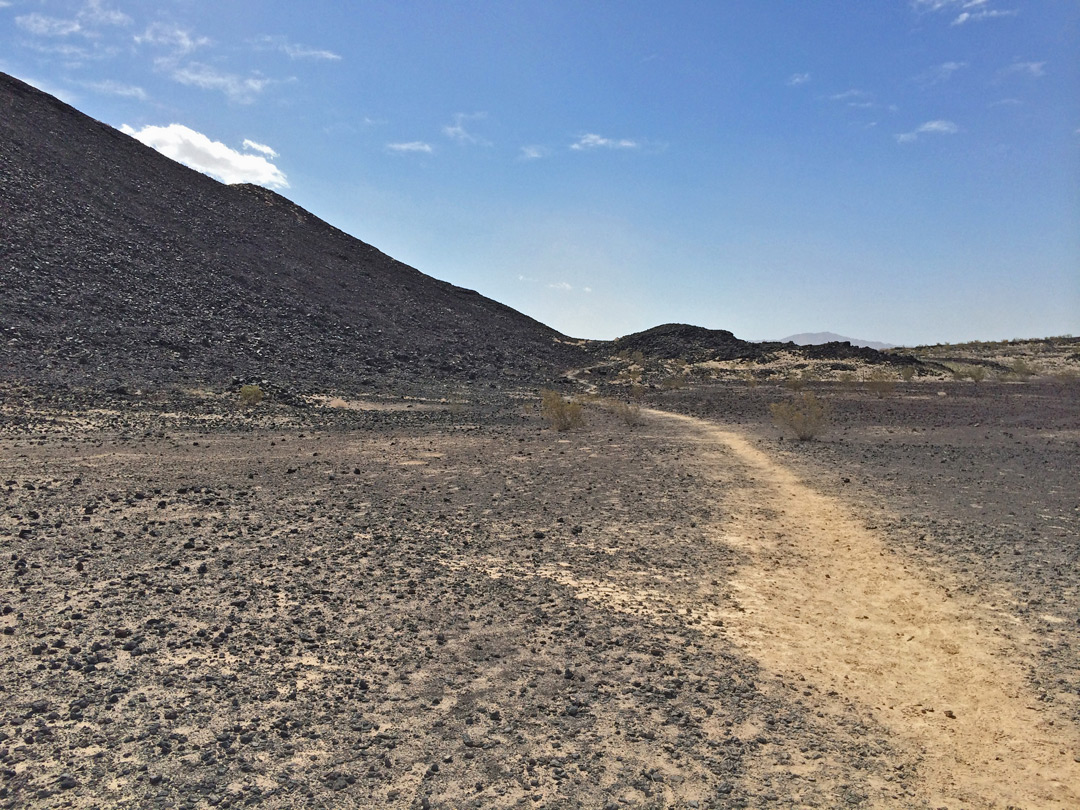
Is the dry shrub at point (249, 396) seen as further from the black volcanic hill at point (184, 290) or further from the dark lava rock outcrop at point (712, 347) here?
the dark lava rock outcrop at point (712, 347)

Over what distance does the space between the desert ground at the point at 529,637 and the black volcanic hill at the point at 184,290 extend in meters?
14.5

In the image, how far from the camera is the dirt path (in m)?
4.17

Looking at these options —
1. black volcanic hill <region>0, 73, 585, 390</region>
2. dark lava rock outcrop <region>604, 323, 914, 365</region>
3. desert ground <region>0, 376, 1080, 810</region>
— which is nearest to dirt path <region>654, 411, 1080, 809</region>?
desert ground <region>0, 376, 1080, 810</region>

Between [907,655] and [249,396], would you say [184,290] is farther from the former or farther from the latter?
[907,655]

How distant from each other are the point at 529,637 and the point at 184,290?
34728 mm

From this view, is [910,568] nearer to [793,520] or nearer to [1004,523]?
[793,520]

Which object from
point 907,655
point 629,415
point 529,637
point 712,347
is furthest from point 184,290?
point 712,347

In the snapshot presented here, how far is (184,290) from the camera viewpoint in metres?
34.9

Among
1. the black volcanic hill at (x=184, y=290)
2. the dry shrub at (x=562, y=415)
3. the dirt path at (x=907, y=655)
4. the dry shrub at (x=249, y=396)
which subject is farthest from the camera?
the black volcanic hill at (x=184, y=290)

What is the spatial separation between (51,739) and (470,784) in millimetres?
2482

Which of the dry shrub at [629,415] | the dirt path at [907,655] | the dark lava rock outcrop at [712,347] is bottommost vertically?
the dirt path at [907,655]

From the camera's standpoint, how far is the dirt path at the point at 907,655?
164 inches

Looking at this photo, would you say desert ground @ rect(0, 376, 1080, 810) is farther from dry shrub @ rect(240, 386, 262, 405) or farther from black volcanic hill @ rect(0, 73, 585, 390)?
black volcanic hill @ rect(0, 73, 585, 390)

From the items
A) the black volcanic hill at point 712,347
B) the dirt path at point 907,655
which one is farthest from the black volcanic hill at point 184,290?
the dirt path at point 907,655
